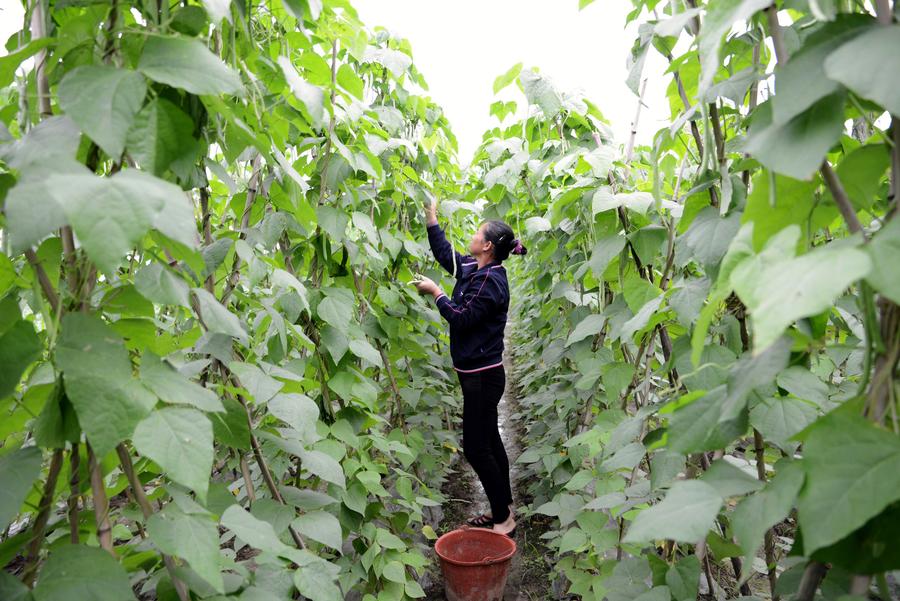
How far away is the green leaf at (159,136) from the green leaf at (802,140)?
730 mm

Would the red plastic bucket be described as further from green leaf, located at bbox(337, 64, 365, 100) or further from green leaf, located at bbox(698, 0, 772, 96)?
green leaf, located at bbox(698, 0, 772, 96)

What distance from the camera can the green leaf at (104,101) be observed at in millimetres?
668

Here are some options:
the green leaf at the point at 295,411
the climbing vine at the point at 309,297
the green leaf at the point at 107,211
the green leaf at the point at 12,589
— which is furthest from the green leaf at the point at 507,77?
the green leaf at the point at 12,589

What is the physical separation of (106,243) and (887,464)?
30.6 inches

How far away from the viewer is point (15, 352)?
0.74 m

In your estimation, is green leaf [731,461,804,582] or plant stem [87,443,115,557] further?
plant stem [87,443,115,557]

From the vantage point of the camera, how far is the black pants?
121 inches

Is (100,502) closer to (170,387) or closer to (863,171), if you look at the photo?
(170,387)

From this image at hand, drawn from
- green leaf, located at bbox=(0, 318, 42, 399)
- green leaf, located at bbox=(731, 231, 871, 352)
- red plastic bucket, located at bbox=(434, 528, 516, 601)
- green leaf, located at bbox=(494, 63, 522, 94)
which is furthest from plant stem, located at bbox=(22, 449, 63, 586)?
green leaf, located at bbox=(494, 63, 522, 94)

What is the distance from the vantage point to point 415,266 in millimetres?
3961

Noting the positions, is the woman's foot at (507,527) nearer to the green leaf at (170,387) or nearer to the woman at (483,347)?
the woman at (483,347)

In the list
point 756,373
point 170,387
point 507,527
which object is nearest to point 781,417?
point 756,373

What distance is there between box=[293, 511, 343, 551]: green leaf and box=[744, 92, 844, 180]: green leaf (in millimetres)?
1146

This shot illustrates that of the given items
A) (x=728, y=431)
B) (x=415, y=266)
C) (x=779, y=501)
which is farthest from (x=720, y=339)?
(x=415, y=266)
